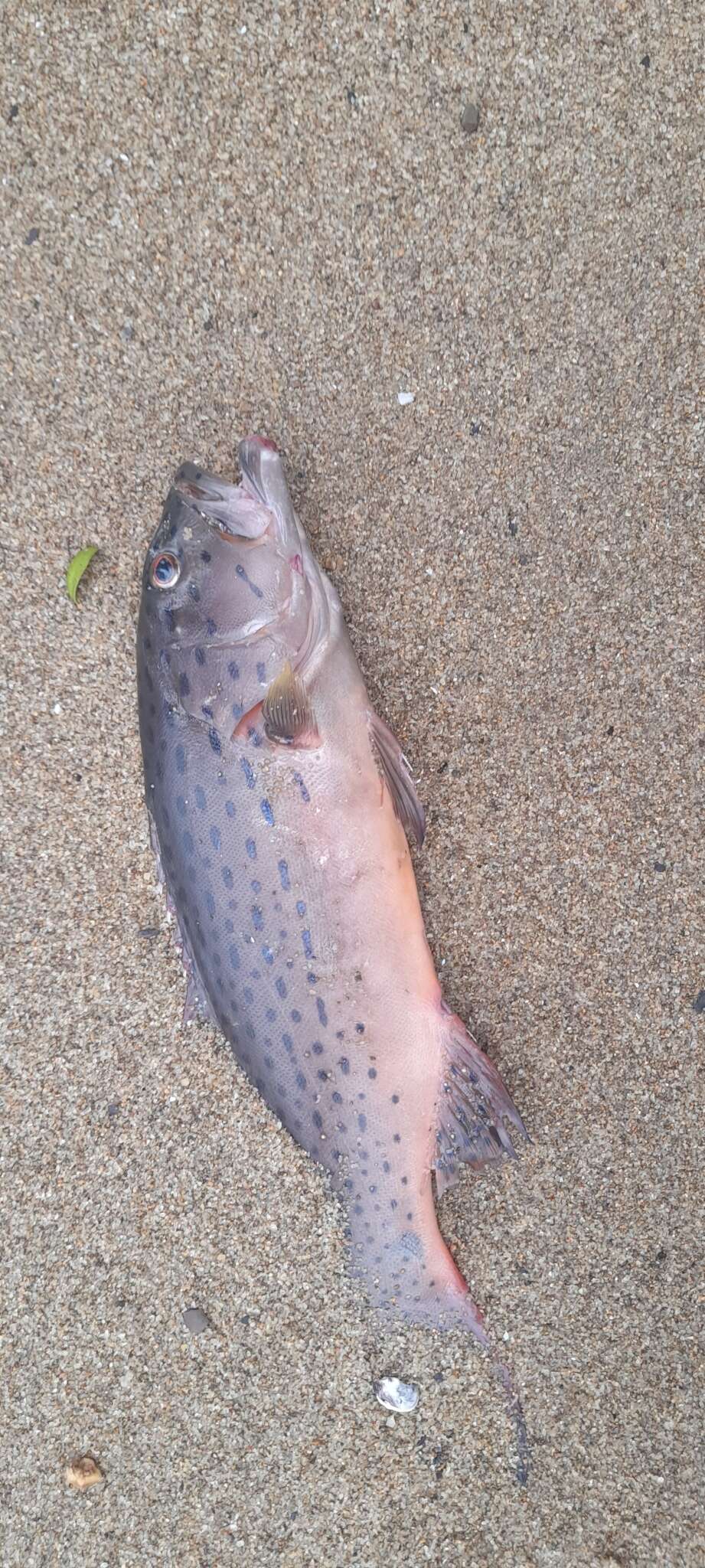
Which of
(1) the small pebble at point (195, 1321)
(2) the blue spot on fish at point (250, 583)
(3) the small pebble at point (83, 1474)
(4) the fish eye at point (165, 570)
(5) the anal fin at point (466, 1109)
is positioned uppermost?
(2) the blue spot on fish at point (250, 583)

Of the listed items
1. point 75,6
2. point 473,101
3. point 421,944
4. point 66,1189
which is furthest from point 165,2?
point 66,1189

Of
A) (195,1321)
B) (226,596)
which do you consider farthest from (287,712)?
(195,1321)

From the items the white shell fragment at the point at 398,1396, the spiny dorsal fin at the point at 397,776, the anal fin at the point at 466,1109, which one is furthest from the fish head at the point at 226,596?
the white shell fragment at the point at 398,1396

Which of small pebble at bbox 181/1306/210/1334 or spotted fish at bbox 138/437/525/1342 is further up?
spotted fish at bbox 138/437/525/1342

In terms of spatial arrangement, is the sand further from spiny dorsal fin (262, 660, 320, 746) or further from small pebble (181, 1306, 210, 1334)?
spiny dorsal fin (262, 660, 320, 746)

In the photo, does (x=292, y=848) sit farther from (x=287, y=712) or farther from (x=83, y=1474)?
(x=83, y=1474)

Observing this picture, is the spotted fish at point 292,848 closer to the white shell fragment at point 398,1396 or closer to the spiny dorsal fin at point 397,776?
the spiny dorsal fin at point 397,776

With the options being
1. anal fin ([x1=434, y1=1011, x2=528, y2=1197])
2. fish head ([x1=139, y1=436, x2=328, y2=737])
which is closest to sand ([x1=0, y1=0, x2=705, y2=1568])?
anal fin ([x1=434, y1=1011, x2=528, y2=1197])
